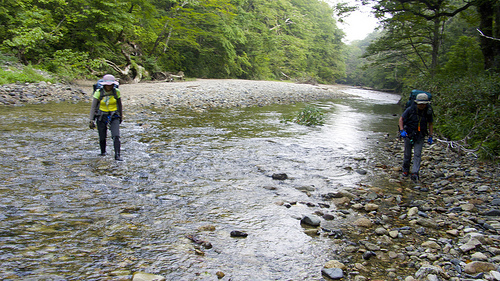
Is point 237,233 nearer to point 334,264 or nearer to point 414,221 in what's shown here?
point 334,264

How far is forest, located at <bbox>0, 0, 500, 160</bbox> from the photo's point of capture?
347 inches

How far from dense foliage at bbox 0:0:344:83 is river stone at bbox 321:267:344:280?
16436 mm

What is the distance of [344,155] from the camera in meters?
7.98

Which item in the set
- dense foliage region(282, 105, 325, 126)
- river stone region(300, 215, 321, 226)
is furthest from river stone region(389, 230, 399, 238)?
dense foliage region(282, 105, 325, 126)

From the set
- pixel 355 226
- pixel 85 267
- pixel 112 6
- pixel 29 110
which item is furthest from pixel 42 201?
pixel 112 6

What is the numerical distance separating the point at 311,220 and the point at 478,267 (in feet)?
6.04

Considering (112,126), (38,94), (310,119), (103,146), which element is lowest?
(103,146)

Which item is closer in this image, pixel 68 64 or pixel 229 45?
pixel 68 64

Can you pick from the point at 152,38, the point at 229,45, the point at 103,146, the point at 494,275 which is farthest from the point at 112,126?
the point at 229,45

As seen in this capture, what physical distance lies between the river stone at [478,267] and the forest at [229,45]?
343 centimetres

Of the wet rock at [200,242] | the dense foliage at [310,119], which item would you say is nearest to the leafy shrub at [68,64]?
the dense foliage at [310,119]

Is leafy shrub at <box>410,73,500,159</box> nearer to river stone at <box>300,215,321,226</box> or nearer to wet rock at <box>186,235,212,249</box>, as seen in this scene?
river stone at <box>300,215,321,226</box>

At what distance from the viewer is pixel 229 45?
1165 inches

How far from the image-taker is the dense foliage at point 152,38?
15148 mm
